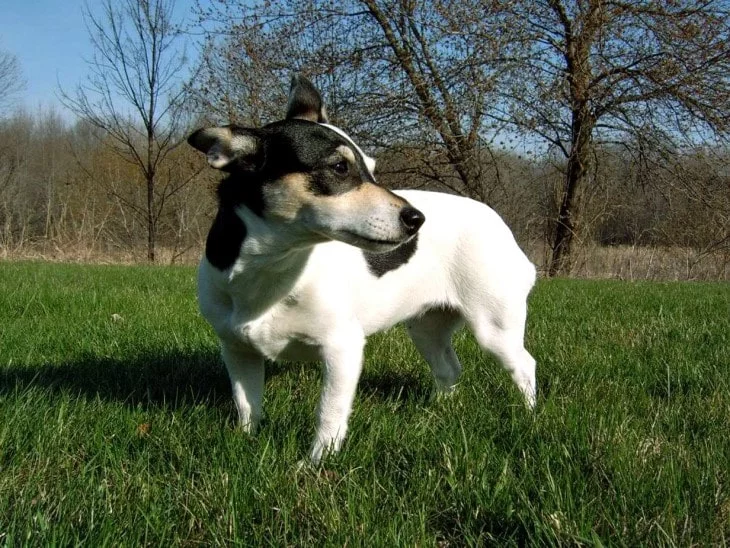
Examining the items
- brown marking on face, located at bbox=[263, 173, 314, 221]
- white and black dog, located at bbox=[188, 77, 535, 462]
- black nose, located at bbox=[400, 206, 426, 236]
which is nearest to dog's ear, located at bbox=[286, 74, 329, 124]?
white and black dog, located at bbox=[188, 77, 535, 462]

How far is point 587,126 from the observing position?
1554 cm

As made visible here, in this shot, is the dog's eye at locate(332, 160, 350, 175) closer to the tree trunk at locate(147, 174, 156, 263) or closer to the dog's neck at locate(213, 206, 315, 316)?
the dog's neck at locate(213, 206, 315, 316)

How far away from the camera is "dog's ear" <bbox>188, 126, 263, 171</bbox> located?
8.29ft

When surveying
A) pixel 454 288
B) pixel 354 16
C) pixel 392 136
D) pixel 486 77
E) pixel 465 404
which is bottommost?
pixel 465 404

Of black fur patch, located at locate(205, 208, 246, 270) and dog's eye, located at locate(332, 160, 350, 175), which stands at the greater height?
dog's eye, located at locate(332, 160, 350, 175)

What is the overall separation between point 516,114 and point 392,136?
3085mm

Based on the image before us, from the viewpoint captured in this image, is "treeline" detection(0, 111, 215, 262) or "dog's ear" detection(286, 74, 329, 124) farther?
"treeline" detection(0, 111, 215, 262)

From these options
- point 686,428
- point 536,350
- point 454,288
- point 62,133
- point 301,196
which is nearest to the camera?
point 301,196

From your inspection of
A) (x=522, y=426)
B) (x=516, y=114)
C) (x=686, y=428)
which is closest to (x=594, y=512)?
(x=522, y=426)

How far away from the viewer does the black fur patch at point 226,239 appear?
2578 mm

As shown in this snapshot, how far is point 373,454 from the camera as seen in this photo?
239 centimetres

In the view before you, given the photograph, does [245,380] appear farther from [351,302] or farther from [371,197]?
[371,197]

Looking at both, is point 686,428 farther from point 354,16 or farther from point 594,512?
point 354,16

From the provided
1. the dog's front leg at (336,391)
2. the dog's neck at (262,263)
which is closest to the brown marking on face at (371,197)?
the dog's neck at (262,263)
